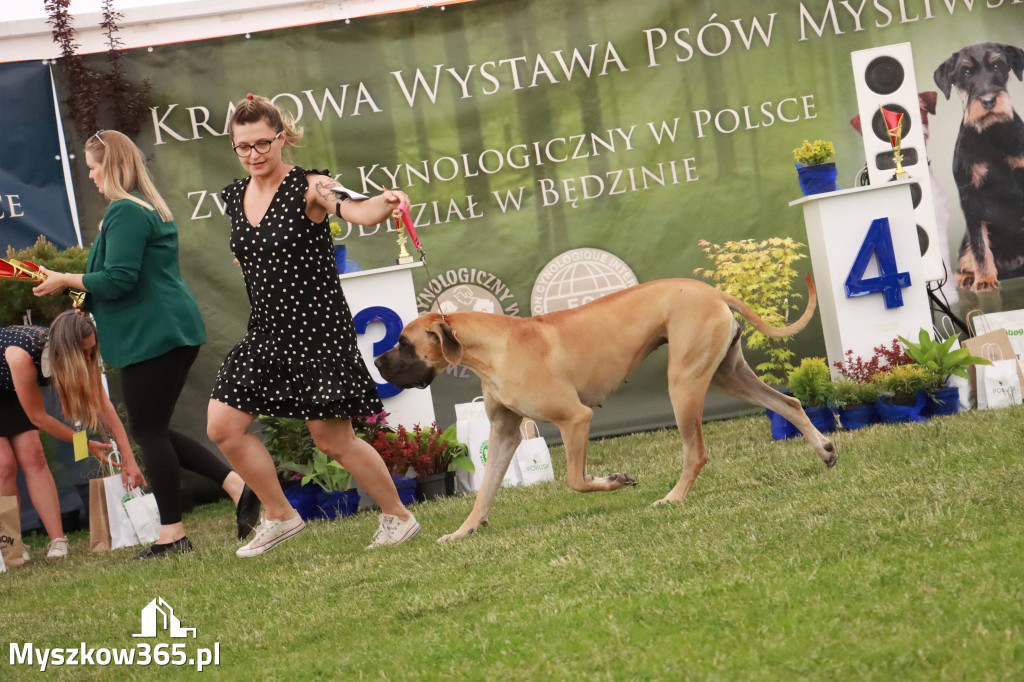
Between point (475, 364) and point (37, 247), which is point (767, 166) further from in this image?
point (37, 247)

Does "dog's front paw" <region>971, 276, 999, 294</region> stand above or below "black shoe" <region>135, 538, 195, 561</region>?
above

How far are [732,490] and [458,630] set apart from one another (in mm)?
2097

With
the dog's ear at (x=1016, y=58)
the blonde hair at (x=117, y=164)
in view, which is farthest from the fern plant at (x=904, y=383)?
the blonde hair at (x=117, y=164)

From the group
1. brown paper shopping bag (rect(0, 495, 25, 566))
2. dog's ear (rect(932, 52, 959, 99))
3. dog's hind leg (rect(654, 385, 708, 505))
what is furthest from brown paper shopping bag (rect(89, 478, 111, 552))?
dog's ear (rect(932, 52, 959, 99))

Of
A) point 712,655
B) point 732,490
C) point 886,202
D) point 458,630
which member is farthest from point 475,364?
point 886,202

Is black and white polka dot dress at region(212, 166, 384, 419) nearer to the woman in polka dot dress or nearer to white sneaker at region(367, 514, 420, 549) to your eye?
the woman in polka dot dress

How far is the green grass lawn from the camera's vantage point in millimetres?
2498

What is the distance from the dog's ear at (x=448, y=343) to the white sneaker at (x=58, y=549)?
3.05 meters

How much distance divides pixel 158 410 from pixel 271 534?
944 mm

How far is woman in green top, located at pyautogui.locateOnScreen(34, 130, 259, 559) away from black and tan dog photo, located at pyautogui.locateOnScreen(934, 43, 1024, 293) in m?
5.96

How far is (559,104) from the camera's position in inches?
332

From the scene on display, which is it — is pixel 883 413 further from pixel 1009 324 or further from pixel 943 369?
pixel 1009 324

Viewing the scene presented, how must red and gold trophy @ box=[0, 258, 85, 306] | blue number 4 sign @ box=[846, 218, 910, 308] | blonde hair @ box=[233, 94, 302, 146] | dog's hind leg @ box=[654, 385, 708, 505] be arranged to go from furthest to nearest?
blue number 4 sign @ box=[846, 218, 910, 308], red and gold trophy @ box=[0, 258, 85, 306], dog's hind leg @ box=[654, 385, 708, 505], blonde hair @ box=[233, 94, 302, 146]

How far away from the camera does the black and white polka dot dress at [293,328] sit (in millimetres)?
4477
